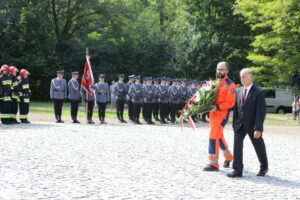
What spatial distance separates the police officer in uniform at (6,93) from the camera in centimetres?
2003

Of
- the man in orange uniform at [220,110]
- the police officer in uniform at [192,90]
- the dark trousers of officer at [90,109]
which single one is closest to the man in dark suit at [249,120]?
the man in orange uniform at [220,110]

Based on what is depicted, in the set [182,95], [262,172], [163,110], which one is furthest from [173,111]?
[262,172]

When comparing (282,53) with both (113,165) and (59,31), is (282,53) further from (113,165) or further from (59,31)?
(59,31)

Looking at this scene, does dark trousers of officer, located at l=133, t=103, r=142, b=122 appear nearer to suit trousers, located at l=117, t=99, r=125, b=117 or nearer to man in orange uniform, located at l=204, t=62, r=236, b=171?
suit trousers, located at l=117, t=99, r=125, b=117

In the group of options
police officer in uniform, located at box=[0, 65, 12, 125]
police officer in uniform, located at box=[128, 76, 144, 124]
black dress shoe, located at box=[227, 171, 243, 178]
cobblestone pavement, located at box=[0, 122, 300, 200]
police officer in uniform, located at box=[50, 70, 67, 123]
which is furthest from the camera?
police officer in uniform, located at box=[128, 76, 144, 124]

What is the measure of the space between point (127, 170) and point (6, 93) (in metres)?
11.2

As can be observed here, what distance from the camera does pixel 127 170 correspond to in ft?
33.3

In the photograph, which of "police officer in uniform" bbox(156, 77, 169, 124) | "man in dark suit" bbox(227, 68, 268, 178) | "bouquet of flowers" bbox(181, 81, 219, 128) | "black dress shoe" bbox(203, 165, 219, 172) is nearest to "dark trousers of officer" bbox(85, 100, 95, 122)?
"police officer in uniform" bbox(156, 77, 169, 124)

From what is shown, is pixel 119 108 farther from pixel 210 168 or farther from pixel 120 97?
pixel 210 168

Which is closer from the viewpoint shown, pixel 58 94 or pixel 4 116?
pixel 4 116

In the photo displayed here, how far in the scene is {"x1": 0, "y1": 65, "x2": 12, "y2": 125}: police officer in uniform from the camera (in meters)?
20.0

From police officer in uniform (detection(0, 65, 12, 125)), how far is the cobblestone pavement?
4453mm

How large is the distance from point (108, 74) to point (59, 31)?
23.5 ft

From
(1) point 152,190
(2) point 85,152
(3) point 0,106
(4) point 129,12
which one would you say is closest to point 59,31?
(4) point 129,12
